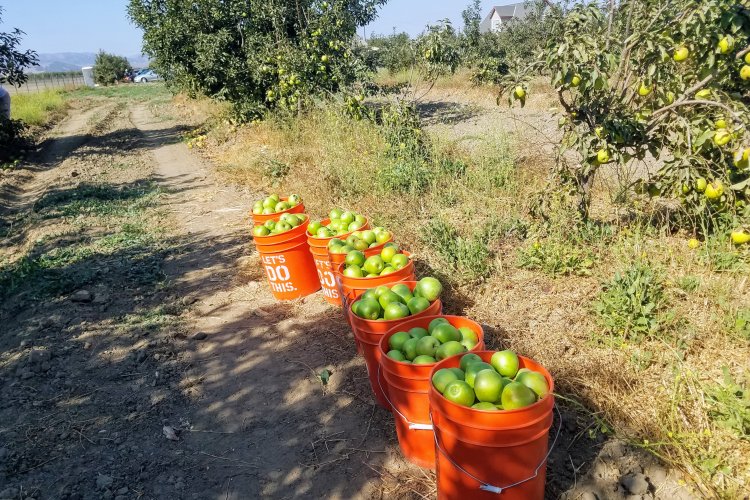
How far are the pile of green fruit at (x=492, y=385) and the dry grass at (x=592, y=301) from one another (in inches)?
28.4

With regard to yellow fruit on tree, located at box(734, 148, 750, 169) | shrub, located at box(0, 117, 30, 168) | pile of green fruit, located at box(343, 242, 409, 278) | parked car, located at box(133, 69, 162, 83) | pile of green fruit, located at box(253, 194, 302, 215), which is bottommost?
pile of green fruit, located at box(343, 242, 409, 278)

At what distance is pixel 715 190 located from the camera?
3391 millimetres

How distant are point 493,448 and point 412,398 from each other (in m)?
0.61

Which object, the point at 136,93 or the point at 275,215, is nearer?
the point at 275,215

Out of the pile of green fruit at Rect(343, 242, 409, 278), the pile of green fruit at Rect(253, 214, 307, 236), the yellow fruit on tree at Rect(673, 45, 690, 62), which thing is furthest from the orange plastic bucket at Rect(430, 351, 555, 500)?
the pile of green fruit at Rect(253, 214, 307, 236)

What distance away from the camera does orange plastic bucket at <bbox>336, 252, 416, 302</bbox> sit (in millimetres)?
3479

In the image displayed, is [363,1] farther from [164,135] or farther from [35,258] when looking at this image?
[35,258]

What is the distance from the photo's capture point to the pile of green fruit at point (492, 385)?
203 centimetres

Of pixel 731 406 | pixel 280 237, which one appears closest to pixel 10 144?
pixel 280 237

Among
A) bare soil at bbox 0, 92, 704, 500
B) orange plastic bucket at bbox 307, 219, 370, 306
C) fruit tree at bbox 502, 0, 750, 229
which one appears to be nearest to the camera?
bare soil at bbox 0, 92, 704, 500

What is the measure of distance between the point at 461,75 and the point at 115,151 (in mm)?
14615

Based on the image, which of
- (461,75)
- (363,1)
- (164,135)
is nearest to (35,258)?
(363,1)

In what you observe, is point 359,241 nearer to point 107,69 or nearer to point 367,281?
point 367,281

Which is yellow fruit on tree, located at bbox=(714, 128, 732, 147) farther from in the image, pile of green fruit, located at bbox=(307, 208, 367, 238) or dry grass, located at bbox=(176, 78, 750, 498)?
pile of green fruit, located at bbox=(307, 208, 367, 238)
